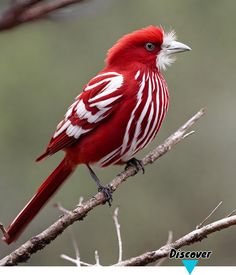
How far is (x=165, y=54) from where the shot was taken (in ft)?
11.3

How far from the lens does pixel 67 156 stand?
358 cm

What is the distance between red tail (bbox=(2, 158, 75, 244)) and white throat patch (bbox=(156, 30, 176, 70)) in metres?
0.63

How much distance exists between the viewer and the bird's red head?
11.2 ft

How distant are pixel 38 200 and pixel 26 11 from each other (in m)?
1.88

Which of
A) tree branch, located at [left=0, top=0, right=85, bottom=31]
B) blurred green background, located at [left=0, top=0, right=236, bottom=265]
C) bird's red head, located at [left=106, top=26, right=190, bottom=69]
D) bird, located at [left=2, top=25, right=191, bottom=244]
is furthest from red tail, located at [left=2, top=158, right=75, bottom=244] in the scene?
blurred green background, located at [left=0, top=0, right=236, bottom=265]

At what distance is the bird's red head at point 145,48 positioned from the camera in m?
3.41

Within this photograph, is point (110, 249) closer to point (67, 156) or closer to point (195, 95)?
point (195, 95)

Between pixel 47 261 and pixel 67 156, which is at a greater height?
pixel 67 156

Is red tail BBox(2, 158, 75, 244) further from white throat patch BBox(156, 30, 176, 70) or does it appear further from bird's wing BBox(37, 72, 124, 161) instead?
white throat patch BBox(156, 30, 176, 70)

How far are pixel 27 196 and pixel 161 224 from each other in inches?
48.7

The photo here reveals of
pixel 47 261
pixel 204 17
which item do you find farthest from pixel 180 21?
pixel 47 261

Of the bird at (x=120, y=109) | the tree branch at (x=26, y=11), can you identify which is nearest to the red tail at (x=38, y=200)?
the bird at (x=120, y=109)

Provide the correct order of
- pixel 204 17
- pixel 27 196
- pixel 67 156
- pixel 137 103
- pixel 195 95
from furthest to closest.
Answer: pixel 204 17, pixel 195 95, pixel 27 196, pixel 67 156, pixel 137 103

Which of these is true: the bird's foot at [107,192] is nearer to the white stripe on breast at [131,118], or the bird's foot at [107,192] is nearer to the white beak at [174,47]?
the white stripe on breast at [131,118]
